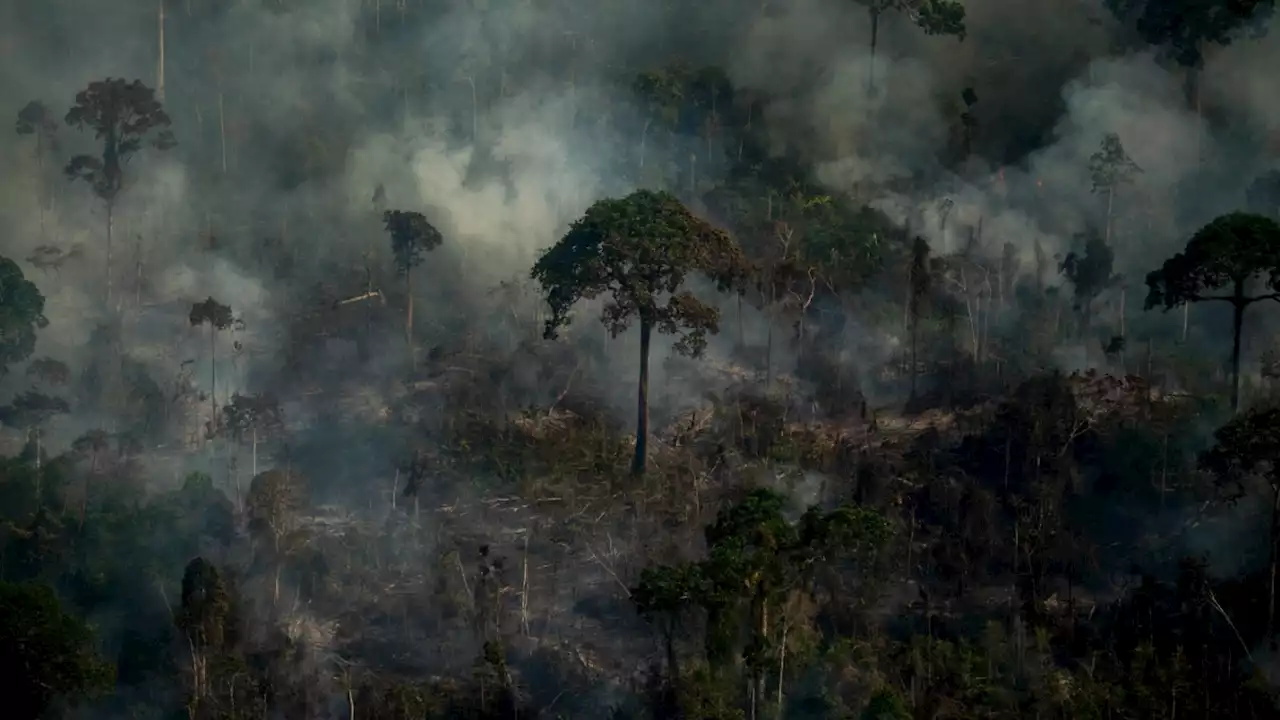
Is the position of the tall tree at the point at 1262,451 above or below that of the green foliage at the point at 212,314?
below

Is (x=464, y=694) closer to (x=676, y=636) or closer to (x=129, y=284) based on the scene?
(x=676, y=636)

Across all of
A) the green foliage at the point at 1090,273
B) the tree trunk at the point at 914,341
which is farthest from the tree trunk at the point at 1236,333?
the green foliage at the point at 1090,273

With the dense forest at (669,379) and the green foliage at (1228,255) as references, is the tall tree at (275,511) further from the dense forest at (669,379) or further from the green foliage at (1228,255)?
the green foliage at (1228,255)

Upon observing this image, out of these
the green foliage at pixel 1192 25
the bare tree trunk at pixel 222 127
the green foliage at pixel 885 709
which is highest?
the green foliage at pixel 1192 25

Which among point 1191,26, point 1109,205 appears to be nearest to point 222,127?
point 1109,205

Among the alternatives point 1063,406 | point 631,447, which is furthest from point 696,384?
point 1063,406

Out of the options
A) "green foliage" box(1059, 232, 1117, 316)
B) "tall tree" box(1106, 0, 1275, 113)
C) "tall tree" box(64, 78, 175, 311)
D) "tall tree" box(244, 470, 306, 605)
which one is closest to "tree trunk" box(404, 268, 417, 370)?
"tall tree" box(244, 470, 306, 605)
